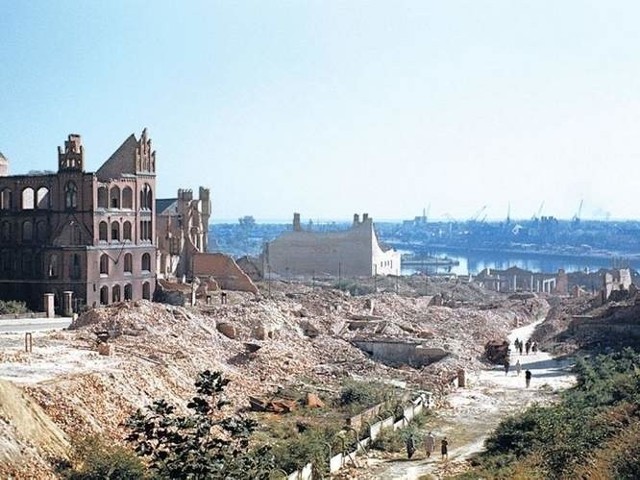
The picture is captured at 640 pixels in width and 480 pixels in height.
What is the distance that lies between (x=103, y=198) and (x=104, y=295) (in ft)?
16.9

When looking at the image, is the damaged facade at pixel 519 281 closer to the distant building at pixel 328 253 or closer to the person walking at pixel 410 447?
the distant building at pixel 328 253

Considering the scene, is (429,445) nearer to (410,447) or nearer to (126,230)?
(410,447)

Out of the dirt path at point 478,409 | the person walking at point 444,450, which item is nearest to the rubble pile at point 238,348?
the dirt path at point 478,409

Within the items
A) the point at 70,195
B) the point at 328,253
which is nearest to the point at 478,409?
the point at 70,195

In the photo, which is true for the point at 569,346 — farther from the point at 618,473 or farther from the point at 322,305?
the point at 618,473

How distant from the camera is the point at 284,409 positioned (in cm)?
2944

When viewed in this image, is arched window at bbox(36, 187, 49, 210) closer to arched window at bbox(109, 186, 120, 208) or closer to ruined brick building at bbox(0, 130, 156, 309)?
ruined brick building at bbox(0, 130, 156, 309)

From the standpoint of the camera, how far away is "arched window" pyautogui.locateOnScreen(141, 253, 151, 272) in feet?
170

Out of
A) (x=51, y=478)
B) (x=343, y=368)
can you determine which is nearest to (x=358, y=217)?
(x=343, y=368)

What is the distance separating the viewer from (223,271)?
5775cm

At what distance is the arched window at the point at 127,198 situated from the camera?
50844 mm

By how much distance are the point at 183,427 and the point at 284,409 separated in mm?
14757

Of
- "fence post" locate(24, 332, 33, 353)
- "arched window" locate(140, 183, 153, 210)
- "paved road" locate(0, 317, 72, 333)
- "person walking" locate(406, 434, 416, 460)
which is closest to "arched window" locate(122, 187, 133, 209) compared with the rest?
"arched window" locate(140, 183, 153, 210)

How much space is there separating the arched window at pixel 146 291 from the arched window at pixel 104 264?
2899 mm
